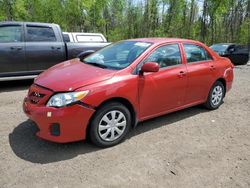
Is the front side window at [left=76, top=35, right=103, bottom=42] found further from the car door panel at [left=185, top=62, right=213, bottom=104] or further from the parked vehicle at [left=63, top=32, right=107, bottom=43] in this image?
the car door panel at [left=185, top=62, right=213, bottom=104]

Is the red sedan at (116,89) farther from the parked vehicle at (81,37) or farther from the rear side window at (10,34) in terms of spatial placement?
the parked vehicle at (81,37)

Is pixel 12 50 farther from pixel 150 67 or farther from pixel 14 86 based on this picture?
pixel 150 67

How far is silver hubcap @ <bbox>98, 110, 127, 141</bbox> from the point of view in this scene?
3.81 metres

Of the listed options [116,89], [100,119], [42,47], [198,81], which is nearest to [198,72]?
[198,81]

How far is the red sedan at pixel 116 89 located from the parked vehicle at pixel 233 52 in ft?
33.6

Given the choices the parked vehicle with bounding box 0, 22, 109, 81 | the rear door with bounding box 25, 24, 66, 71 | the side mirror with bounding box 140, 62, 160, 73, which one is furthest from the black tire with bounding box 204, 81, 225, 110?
the rear door with bounding box 25, 24, 66, 71

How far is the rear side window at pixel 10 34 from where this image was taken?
6.71m

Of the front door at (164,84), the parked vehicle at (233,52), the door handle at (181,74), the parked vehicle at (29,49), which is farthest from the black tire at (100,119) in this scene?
the parked vehicle at (233,52)

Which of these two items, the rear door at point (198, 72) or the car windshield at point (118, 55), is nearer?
the car windshield at point (118, 55)

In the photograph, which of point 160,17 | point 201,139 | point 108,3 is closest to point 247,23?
point 160,17

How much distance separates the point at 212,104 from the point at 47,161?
366 cm

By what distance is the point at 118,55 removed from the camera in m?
4.54

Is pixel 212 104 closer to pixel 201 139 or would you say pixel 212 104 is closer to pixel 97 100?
pixel 201 139

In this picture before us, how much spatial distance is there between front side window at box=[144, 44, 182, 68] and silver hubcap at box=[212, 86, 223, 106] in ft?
4.49
